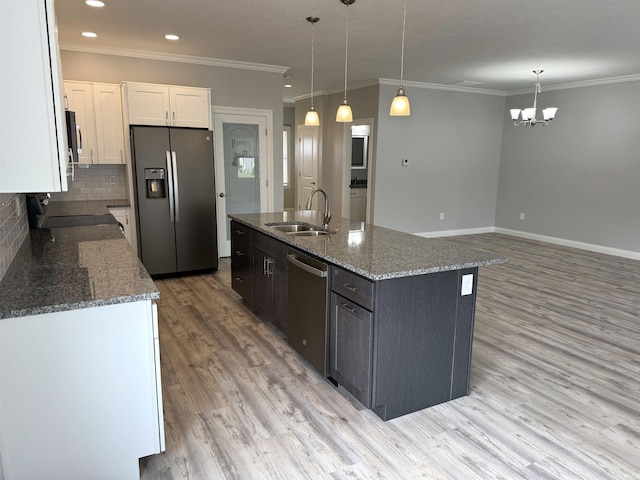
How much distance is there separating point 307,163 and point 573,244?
16.4 ft

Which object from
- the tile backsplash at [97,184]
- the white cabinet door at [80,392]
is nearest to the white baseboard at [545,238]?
the tile backsplash at [97,184]

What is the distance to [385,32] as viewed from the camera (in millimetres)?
4238

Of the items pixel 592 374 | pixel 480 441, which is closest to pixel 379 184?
pixel 592 374

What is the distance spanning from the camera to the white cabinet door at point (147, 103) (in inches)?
187

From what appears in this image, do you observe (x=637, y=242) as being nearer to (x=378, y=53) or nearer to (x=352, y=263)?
(x=378, y=53)

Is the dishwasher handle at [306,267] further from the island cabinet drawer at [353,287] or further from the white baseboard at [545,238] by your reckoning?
the white baseboard at [545,238]

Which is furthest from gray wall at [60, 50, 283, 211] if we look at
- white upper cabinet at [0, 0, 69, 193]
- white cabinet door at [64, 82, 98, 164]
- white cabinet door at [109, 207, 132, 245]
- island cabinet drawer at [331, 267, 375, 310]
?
white upper cabinet at [0, 0, 69, 193]

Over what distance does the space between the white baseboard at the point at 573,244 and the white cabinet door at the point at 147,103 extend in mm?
6477

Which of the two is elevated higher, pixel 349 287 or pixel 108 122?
pixel 108 122

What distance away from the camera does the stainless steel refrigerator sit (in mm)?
4738

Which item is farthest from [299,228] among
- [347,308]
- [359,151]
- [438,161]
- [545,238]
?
[545,238]

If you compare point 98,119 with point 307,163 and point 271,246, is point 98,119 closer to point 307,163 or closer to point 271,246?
point 271,246

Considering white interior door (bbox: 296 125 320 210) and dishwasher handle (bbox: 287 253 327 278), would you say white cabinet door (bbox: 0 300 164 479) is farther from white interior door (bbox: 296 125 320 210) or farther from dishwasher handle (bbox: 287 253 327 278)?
white interior door (bbox: 296 125 320 210)

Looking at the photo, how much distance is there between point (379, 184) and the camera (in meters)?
7.23
